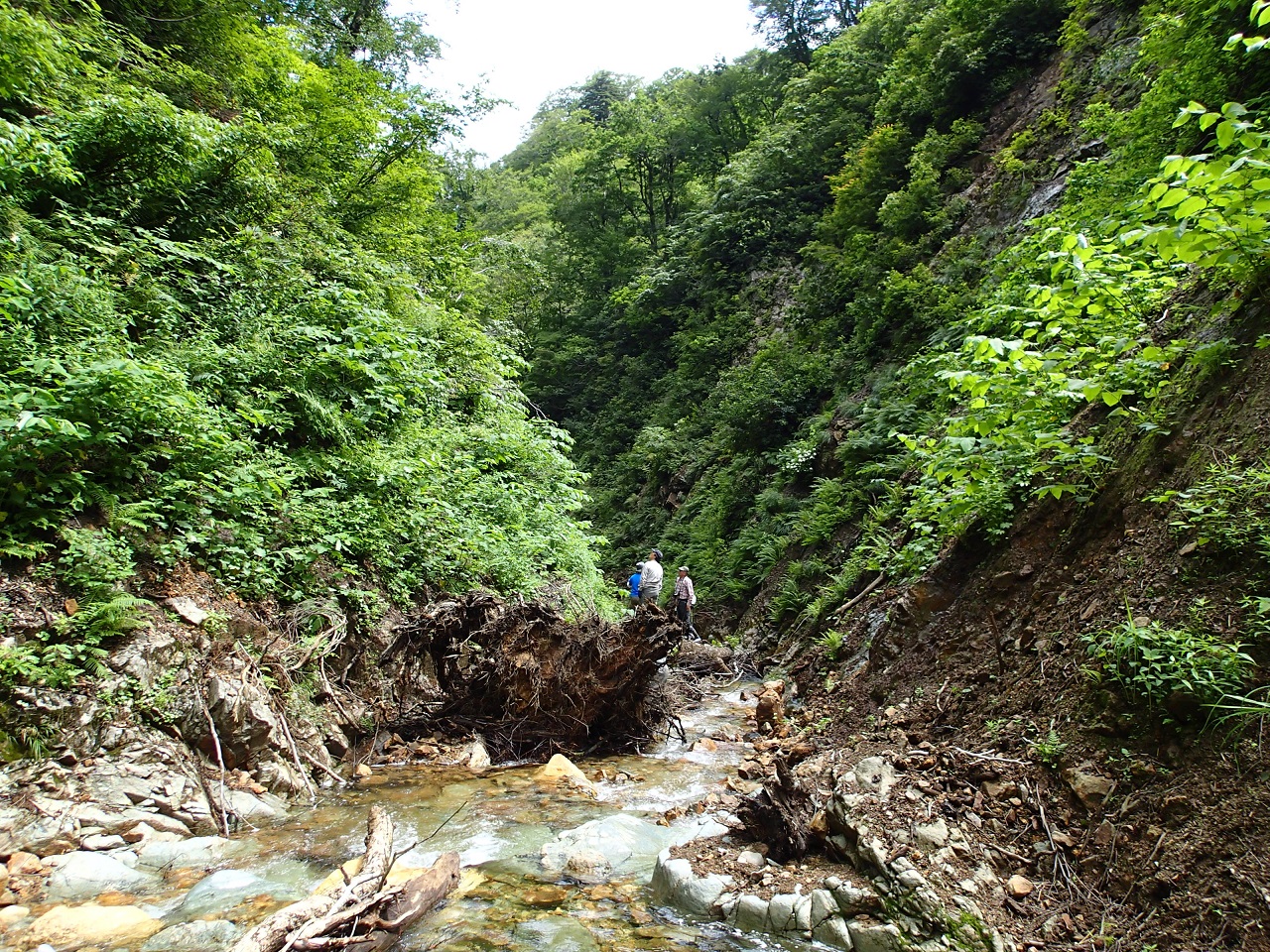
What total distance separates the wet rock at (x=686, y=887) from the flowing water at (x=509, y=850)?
0.08 m

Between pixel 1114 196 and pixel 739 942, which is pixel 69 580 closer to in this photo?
pixel 739 942

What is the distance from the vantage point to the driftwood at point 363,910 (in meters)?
2.86

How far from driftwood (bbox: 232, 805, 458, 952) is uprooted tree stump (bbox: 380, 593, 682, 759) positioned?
2.68m

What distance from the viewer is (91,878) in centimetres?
362

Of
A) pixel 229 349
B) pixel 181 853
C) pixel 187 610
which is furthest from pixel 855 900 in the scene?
pixel 229 349

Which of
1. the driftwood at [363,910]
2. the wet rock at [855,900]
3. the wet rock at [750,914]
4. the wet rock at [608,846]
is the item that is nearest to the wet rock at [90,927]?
the driftwood at [363,910]

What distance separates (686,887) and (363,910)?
170 cm

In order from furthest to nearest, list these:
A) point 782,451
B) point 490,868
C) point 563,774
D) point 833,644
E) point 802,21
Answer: point 802,21, point 782,451, point 833,644, point 563,774, point 490,868

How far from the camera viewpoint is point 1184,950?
241cm

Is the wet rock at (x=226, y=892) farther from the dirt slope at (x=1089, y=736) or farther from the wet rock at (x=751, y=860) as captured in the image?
the dirt slope at (x=1089, y=736)

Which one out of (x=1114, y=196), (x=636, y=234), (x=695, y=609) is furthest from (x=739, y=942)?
(x=636, y=234)

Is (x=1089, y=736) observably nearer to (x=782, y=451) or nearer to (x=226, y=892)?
(x=226, y=892)

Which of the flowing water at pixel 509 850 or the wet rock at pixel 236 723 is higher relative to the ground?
the wet rock at pixel 236 723

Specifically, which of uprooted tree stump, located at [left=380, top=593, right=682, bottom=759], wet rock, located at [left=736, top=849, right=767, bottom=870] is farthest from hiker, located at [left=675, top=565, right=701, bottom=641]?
Answer: wet rock, located at [left=736, top=849, right=767, bottom=870]
